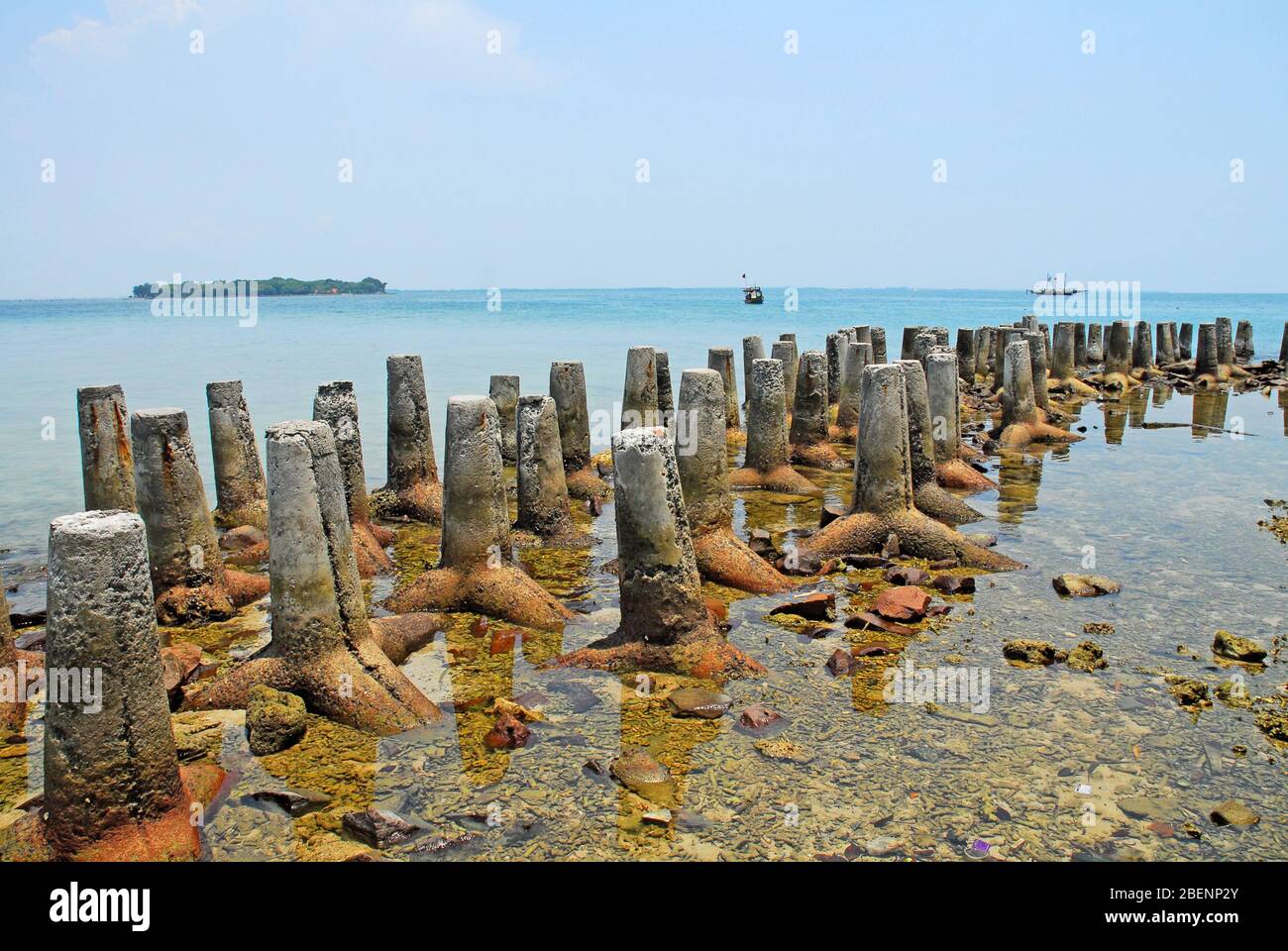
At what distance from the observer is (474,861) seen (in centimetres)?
506

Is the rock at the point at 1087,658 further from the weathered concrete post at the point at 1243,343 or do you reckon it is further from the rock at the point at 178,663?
the weathered concrete post at the point at 1243,343

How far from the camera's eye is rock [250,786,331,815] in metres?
5.48

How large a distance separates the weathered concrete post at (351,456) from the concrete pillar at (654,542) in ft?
12.1

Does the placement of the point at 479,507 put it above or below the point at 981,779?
above

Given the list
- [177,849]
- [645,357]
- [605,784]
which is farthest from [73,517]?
[645,357]

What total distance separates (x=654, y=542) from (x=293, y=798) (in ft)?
10.1

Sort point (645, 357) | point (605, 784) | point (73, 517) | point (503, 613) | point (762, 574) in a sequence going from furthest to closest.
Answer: point (645, 357) → point (762, 574) → point (503, 613) → point (605, 784) → point (73, 517)

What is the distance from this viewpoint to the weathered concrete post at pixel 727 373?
1689 centimetres

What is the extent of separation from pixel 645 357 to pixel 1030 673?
8.66 m

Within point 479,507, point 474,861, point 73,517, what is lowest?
point 474,861

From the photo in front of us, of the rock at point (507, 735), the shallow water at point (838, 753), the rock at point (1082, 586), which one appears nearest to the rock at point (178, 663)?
the shallow water at point (838, 753)

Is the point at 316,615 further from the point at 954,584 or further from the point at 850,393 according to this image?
the point at 850,393

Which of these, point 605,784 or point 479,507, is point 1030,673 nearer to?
point 605,784

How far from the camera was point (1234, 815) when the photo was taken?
17.7ft
